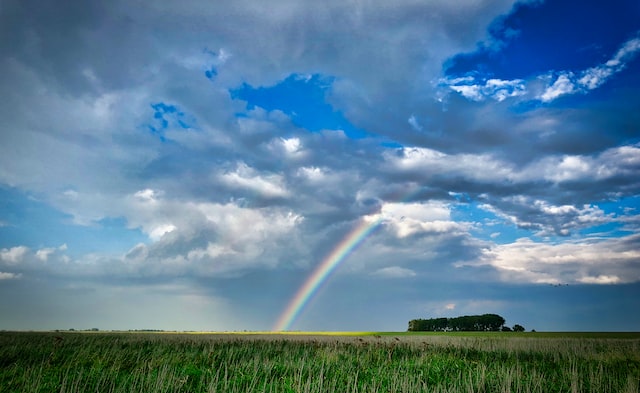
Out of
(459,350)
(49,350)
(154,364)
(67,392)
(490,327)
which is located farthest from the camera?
(490,327)

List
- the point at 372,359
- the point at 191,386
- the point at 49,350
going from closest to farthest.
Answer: the point at 191,386 < the point at 372,359 < the point at 49,350

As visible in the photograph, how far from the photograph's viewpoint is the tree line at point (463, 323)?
376ft

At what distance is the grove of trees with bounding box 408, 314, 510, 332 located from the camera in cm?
11475

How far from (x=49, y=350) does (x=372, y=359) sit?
15587 mm

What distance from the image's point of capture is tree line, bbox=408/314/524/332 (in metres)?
115

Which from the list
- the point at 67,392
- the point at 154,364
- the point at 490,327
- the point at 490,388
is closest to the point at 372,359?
the point at 490,388

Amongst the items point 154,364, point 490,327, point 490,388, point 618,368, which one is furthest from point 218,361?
point 490,327

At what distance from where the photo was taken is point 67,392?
35.9 feet

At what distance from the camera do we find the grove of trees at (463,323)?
4518 inches

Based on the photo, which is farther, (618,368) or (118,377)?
(618,368)

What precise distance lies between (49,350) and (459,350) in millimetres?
21120

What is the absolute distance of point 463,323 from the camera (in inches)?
4680

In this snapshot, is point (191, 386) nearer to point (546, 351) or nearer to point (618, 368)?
point (618, 368)

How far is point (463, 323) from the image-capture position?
4680 inches
